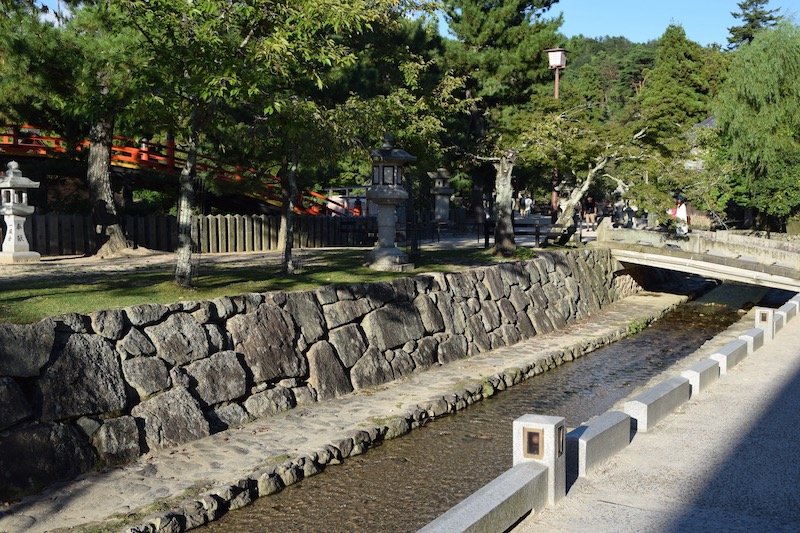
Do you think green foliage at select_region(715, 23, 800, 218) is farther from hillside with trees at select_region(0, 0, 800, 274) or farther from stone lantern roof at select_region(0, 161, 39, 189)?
stone lantern roof at select_region(0, 161, 39, 189)

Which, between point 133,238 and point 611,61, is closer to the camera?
point 133,238

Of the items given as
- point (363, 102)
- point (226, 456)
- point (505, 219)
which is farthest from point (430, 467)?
point (505, 219)

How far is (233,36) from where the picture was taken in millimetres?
13367

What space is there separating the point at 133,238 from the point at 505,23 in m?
18.8

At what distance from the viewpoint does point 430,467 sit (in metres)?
10.9

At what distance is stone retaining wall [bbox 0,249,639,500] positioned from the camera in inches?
360

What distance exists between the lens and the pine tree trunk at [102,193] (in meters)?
19.9

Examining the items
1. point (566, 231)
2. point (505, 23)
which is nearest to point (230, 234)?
point (566, 231)

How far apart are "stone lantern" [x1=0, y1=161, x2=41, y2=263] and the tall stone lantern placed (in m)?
7.72

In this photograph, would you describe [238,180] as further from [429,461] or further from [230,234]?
[429,461]

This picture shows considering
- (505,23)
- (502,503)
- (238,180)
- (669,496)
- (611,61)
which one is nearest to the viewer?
(502,503)

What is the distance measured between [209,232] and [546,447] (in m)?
16.7

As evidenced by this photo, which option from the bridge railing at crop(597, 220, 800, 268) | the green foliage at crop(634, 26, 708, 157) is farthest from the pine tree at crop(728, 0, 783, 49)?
the bridge railing at crop(597, 220, 800, 268)

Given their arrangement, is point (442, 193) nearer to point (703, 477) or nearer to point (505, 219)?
point (505, 219)
